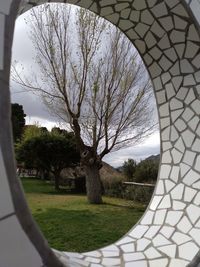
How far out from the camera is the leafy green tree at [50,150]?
40.1 ft

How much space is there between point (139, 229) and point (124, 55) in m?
5.60

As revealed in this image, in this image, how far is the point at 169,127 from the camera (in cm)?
389

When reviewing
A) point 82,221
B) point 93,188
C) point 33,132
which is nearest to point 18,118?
point 33,132

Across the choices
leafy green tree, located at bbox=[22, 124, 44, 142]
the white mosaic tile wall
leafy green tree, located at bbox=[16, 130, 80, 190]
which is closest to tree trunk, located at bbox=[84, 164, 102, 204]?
leafy green tree, located at bbox=[16, 130, 80, 190]

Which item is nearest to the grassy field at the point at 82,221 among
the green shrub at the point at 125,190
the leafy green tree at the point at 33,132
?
the green shrub at the point at 125,190

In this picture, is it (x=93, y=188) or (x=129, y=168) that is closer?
(x=93, y=188)

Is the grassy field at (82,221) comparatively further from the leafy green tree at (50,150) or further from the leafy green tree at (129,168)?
the leafy green tree at (50,150)

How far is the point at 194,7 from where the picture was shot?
11.0 feet

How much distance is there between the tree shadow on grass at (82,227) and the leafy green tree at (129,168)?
3173 millimetres

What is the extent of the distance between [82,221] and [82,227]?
14.3 inches

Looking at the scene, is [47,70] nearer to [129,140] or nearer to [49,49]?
[49,49]

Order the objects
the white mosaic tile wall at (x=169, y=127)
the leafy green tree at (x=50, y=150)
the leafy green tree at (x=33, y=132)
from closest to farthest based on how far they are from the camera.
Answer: the white mosaic tile wall at (x=169, y=127), the leafy green tree at (x=50, y=150), the leafy green tree at (x=33, y=132)

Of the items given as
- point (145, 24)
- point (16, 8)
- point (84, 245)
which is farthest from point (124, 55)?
point (16, 8)

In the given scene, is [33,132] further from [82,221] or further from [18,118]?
[82,221]
